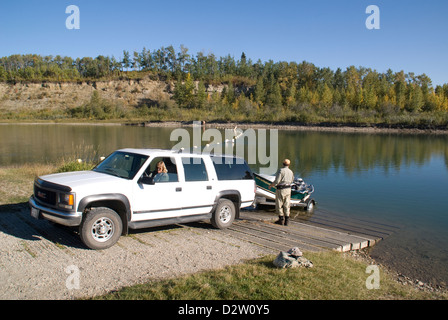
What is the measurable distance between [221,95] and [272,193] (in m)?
134

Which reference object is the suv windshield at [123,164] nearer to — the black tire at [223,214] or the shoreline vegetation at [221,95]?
the black tire at [223,214]

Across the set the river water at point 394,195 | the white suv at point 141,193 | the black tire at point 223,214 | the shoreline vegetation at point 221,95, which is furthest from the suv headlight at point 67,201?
the shoreline vegetation at point 221,95

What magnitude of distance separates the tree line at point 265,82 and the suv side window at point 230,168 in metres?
93.4

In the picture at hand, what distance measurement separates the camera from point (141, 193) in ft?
27.0

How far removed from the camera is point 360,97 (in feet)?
375

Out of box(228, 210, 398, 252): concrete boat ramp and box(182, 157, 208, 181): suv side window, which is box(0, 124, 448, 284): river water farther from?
box(182, 157, 208, 181): suv side window

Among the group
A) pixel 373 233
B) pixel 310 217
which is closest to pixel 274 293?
pixel 373 233

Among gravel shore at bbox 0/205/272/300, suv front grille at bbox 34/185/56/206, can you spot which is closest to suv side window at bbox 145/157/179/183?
gravel shore at bbox 0/205/272/300

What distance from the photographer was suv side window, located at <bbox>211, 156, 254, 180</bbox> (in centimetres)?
1002

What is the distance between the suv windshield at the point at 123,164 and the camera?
8.54 metres

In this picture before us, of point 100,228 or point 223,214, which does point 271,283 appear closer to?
point 100,228

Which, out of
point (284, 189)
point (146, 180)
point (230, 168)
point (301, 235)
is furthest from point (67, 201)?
point (284, 189)
